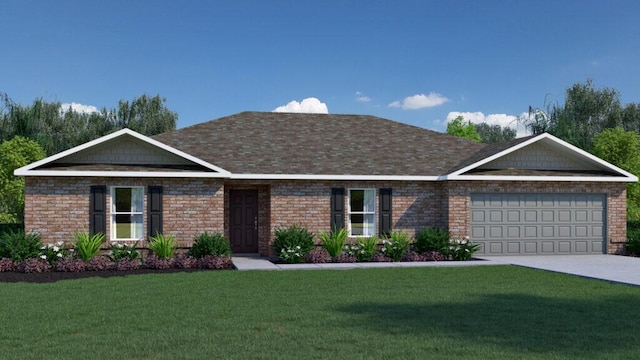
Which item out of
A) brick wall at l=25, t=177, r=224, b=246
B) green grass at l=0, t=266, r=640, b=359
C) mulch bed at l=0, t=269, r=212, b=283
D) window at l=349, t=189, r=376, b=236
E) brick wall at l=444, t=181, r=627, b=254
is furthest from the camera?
window at l=349, t=189, r=376, b=236

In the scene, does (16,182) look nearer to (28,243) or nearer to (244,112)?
(244,112)

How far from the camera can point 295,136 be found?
2438cm

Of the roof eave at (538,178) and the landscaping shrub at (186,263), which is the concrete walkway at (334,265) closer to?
the landscaping shrub at (186,263)

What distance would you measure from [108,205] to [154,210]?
1375mm

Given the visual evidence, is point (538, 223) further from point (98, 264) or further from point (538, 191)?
point (98, 264)

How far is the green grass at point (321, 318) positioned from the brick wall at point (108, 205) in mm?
4015

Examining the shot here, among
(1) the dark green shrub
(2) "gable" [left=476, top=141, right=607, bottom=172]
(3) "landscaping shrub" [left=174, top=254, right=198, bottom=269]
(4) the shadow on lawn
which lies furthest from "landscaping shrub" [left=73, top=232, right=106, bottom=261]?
(2) "gable" [left=476, top=141, right=607, bottom=172]

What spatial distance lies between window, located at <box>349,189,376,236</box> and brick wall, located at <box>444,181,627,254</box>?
255 cm

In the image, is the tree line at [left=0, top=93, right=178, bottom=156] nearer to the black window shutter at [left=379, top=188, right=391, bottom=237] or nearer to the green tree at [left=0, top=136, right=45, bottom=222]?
the green tree at [left=0, top=136, right=45, bottom=222]

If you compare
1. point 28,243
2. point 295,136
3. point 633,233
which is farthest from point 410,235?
point 28,243

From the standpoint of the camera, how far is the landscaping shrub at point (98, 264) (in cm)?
1725

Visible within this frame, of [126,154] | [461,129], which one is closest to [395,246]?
[126,154]

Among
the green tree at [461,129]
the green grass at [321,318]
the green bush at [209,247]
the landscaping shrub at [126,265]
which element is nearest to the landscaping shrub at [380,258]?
the green grass at [321,318]

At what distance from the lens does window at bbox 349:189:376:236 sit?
838 inches
